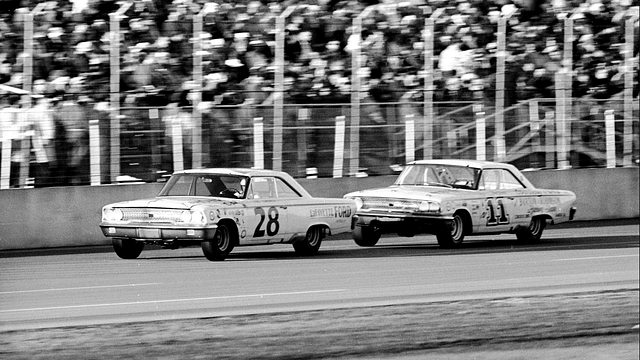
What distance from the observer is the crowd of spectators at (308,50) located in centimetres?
1485

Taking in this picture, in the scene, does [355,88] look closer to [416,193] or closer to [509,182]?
[509,182]

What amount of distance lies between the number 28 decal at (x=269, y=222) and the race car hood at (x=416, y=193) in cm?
177

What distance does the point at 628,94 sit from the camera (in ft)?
63.6

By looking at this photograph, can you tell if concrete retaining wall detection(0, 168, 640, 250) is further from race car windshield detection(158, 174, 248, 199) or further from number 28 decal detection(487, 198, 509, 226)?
number 28 decal detection(487, 198, 509, 226)

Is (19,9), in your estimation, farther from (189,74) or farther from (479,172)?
(479,172)

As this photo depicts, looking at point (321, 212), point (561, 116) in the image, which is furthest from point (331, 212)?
point (561, 116)

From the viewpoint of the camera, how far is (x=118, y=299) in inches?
376

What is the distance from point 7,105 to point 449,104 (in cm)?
687

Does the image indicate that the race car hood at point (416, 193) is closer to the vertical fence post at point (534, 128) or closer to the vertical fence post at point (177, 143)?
the vertical fence post at point (177, 143)

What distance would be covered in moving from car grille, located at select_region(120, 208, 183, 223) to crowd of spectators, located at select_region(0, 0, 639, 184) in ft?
9.11

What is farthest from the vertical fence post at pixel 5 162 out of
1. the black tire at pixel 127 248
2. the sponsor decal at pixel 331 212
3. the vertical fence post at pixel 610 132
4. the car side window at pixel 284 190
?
→ the vertical fence post at pixel 610 132

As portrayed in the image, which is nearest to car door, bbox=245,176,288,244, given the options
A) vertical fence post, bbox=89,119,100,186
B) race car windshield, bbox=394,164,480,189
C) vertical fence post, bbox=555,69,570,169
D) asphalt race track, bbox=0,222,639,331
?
asphalt race track, bbox=0,222,639,331

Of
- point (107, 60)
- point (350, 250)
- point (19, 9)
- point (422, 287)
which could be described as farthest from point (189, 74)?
point (422, 287)

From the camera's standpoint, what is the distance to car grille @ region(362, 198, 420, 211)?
558 inches
